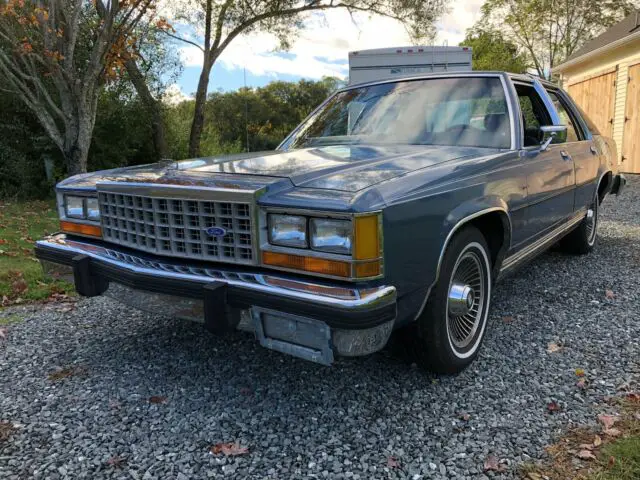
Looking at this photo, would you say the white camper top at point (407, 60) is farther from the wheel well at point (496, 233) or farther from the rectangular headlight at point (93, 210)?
the rectangular headlight at point (93, 210)

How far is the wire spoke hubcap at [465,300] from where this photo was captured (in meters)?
2.54

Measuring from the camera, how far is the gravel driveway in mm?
2072

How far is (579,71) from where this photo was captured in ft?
53.7

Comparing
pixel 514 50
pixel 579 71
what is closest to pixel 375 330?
pixel 579 71

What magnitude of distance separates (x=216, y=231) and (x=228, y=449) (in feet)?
3.07

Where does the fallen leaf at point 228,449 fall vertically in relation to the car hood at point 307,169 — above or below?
below

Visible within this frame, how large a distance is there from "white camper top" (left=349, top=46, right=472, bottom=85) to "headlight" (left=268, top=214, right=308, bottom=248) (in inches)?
291

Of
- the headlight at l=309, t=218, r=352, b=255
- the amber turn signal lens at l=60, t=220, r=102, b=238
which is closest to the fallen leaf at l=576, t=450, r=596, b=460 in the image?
the headlight at l=309, t=218, r=352, b=255

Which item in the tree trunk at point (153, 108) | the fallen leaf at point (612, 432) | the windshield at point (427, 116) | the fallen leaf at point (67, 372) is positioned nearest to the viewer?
the fallen leaf at point (612, 432)

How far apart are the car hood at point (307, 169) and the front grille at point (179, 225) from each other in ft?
0.33

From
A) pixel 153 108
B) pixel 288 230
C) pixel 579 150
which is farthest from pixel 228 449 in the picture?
pixel 153 108

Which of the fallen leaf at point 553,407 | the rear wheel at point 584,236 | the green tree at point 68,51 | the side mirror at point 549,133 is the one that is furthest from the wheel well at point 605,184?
the green tree at point 68,51

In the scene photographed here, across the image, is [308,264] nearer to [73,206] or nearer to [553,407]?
[553,407]

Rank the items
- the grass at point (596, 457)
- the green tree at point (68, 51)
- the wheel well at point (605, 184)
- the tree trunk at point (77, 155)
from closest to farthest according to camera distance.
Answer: the grass at point (596, 457)
the wheel well at point (605, 184)
the green tree at point (68, 51)
the tree trunk at point (77, 155)
